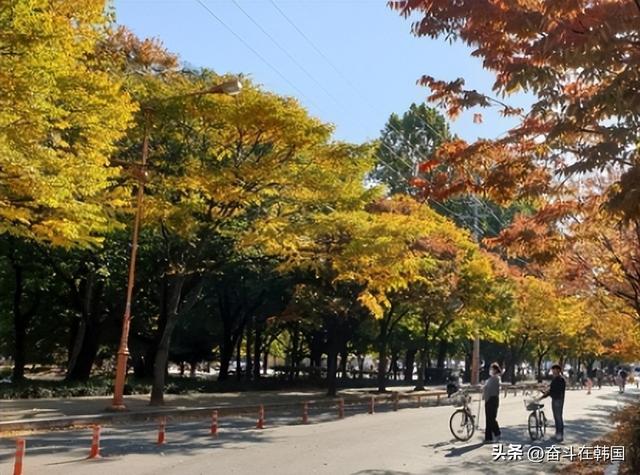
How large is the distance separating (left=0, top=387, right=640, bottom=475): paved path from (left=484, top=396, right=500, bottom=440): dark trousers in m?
0.43

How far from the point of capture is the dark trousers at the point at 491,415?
14797 mm

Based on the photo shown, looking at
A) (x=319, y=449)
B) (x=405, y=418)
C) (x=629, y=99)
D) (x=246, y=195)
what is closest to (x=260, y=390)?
(x=405, y=418)

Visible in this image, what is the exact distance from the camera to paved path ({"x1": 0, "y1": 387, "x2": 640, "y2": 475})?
10.6 metres

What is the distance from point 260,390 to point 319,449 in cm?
2440

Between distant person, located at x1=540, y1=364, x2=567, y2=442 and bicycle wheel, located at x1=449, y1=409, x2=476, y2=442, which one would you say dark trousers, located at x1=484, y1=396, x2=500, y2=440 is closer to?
bicycle wheel, located at x1=449, y1=409, x2=476, y2=442

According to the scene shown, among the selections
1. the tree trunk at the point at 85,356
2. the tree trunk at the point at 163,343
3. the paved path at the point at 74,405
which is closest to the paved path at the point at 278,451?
the paved path at the point at 74,405

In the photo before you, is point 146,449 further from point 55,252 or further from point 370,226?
point 55,252

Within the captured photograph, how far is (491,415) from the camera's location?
15.0m

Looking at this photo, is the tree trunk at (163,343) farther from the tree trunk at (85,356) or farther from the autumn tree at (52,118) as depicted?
the tree trunk at (85,356)

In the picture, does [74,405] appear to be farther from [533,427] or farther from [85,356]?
[533,427]

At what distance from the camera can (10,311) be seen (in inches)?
1496

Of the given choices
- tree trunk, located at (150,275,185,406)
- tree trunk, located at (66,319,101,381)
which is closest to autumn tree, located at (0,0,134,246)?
tree trunk, located at (150,275,185,406)

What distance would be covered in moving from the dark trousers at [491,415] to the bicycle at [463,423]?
403 mm

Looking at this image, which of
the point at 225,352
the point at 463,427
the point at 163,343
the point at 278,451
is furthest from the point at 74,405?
the point at 225,352
